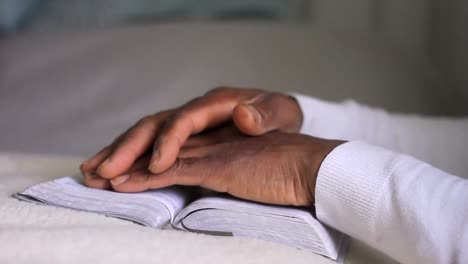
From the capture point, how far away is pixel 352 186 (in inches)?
20.5

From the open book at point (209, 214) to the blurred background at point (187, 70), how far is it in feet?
1.87

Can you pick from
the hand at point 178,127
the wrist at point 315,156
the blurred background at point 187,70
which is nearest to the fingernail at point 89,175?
the hand at point 178,127

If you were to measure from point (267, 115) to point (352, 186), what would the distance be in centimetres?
16

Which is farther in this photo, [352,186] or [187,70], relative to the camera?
[187,70]

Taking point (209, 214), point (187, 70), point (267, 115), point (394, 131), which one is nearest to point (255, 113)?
point (267, 115)

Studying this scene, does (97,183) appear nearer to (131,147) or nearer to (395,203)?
(131,147)

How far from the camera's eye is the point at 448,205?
48 cm

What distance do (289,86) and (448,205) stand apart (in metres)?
0.89

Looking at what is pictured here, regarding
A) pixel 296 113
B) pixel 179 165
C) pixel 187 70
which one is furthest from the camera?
pixel 187 70

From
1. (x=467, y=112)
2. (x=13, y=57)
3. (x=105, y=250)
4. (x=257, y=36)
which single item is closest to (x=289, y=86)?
(x=257, y=36)

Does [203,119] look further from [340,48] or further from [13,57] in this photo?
[13,57]

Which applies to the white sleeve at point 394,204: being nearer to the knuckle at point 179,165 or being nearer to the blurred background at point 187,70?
the knuckle at point 179,165

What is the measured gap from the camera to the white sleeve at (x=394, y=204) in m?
0.47

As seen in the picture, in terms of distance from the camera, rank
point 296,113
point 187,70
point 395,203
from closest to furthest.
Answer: point 395,203 < point 296,113 < point 187,70
